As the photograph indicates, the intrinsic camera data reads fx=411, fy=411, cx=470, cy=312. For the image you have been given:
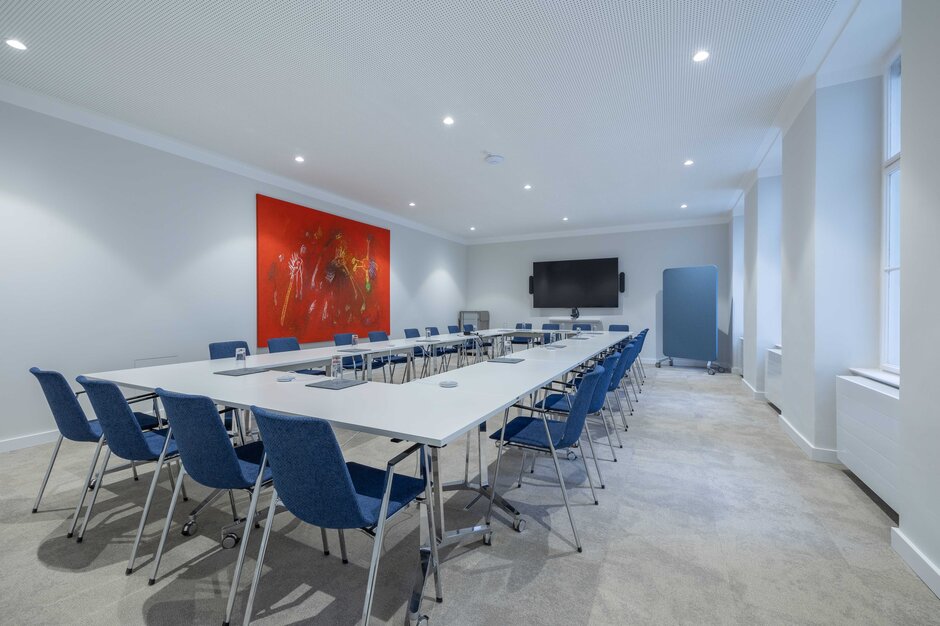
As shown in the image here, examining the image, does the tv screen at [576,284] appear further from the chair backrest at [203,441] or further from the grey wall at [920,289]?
the chair backrest at [203,441]

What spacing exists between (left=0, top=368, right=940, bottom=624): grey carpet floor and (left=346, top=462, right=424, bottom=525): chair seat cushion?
18.4 inches

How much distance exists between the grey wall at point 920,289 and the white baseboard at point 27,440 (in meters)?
6.38

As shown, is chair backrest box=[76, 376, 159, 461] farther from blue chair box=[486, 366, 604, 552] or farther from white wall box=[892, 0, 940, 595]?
white wall box=[892, 0, 940, 595]

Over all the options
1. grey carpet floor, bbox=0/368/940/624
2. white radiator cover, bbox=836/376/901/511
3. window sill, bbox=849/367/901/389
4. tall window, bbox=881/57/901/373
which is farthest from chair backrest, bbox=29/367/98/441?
tall window, bbox=881/57/901/373

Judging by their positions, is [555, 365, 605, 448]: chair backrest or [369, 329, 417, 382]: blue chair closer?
[555, 365, 605, 448]: chair backrest

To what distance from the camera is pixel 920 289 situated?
1.99 m

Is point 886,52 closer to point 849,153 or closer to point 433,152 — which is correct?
point 849,153

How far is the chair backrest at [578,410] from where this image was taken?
7.27 feet

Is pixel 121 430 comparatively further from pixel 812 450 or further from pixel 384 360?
pixel 812 450

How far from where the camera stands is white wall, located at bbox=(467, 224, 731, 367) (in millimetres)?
9008

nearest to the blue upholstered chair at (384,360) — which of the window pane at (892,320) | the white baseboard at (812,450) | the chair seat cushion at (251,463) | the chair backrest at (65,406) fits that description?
the chair seat cushion at (251,463)

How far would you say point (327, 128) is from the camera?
14.6 feet

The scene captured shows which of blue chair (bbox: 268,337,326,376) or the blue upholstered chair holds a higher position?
blue chair (bbox: 268,337,326,376)

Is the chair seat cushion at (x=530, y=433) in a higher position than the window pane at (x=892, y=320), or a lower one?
lower
